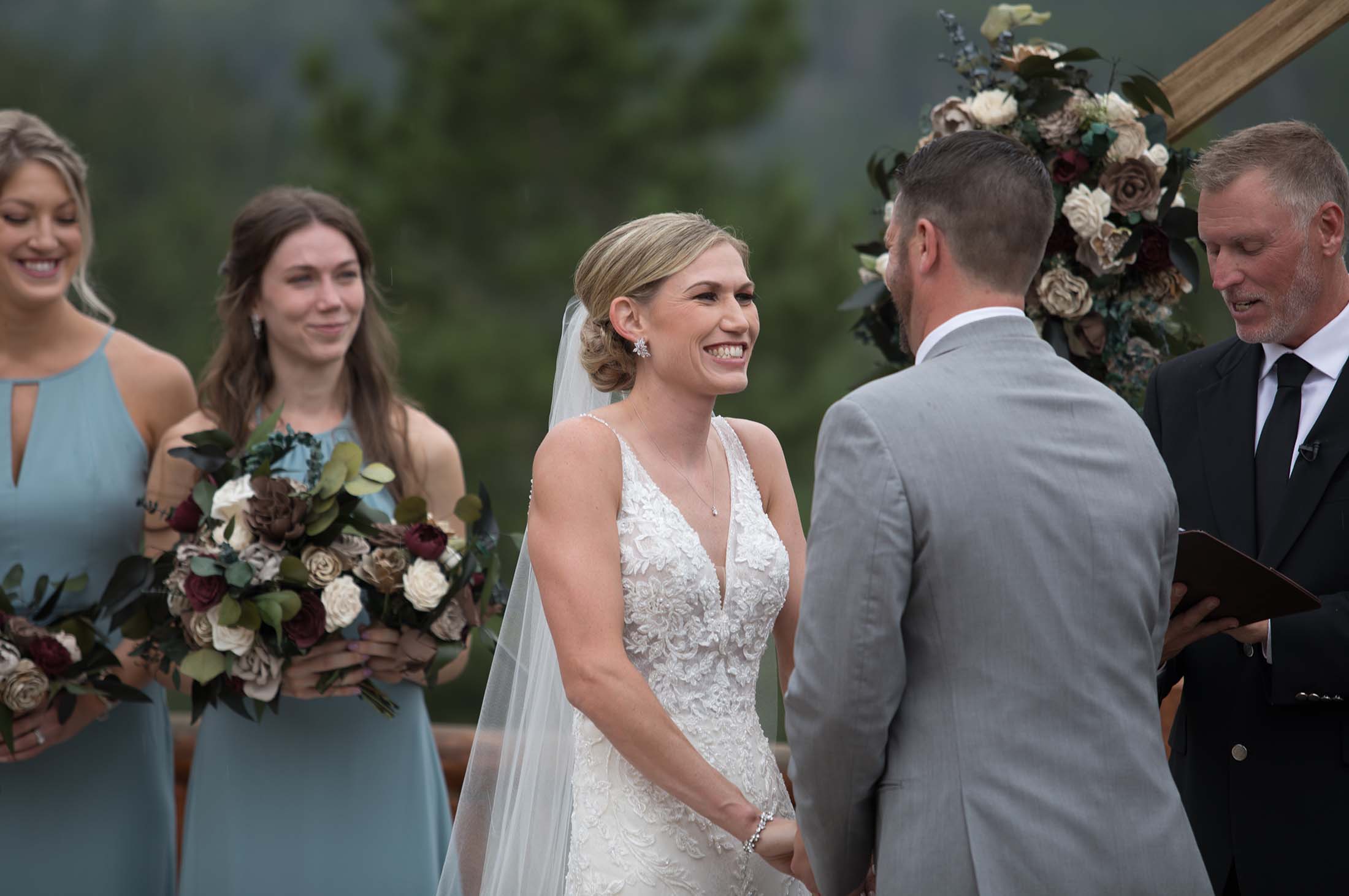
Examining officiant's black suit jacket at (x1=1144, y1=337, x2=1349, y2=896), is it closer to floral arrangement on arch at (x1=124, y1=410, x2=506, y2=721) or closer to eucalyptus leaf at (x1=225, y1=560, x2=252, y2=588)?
floral arrangement on arch at (x1=124, y1=410, x2=506, y2=721)

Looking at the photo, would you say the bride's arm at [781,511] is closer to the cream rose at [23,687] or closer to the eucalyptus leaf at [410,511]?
the eucalyptus leaf at [410,511]

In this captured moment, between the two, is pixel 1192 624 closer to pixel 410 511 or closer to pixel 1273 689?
pixel 1273 689

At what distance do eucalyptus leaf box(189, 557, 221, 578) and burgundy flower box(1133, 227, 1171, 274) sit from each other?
2.40 metres

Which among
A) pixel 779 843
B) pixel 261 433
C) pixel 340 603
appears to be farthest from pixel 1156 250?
pixel 261 433

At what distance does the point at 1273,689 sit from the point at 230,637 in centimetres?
235

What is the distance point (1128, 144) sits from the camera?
338 cm

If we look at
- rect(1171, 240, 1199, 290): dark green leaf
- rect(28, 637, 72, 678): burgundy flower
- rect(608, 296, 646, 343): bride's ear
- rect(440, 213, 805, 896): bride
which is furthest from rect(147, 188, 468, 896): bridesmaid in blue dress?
rect(1171, 240, 1199, 290): dark green leaf

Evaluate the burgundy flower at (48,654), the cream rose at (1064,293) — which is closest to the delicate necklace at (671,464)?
the cream rose at (1064,293)

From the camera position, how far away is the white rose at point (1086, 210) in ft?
10.9

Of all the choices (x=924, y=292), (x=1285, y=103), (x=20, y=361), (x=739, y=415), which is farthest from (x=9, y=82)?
(x=924, y=292)

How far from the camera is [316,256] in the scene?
3846 millimetres

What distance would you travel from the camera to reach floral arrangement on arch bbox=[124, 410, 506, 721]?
131 inches

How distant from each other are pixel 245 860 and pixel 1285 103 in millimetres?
7411

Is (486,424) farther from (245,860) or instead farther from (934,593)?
(934,593)
